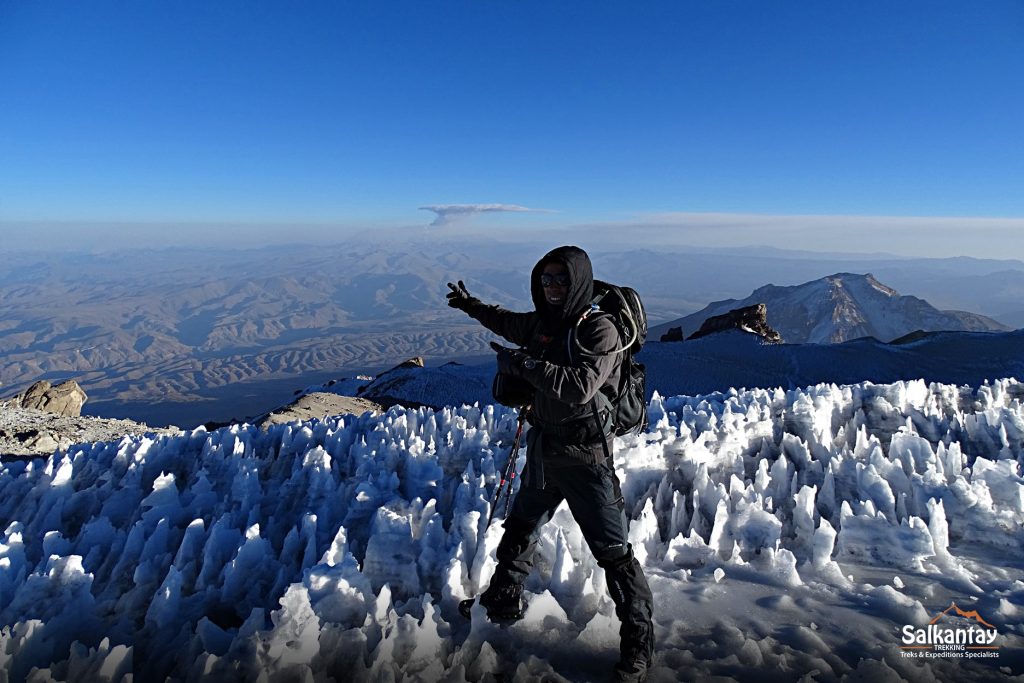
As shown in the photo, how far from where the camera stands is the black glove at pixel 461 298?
4.94m

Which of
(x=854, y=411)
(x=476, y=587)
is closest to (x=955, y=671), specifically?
(x=476, y=587)

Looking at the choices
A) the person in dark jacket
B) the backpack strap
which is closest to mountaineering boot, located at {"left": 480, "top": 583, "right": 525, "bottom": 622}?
the person in dark jacket

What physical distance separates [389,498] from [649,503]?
2.96 meters

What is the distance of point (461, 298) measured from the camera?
5.04 m

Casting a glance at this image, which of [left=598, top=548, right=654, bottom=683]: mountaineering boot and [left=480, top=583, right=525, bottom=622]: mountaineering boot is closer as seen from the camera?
[left=598, top=548, right=654, bottom=683]: mountaineering boot

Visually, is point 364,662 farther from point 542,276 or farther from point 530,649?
point 542,276

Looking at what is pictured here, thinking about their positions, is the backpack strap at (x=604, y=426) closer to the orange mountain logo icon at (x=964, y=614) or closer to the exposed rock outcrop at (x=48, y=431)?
the orange mountain logo icon at (x=964, y=614)

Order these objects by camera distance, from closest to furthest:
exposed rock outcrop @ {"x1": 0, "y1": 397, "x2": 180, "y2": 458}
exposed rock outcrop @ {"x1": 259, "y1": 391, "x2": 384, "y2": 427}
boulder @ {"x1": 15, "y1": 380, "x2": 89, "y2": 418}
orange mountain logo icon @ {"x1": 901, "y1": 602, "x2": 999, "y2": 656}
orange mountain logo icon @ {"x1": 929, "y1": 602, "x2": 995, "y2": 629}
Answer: orange mountain logo icon @ {"x1": 901, "y1": 602, "x2": 999, "y2": 656}
orange mountain logo icon @ {"x1": 929, "y1": 602, "x2": 995, "y2": 629}
exposed rock outcrop @ {"x1": 0, "y1": 397, "x2": 180, "y2": 458}
exposed rock outcrop @ {"x1": 259, "y1": 391, "x2": 384, "y2": 427}
boulder @ {"x1": 15, "y1": 380, "x2": 89, "y2": 418}

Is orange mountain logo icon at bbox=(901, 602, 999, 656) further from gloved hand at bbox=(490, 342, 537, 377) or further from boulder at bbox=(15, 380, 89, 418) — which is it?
boulder at bbox=(15, 380, 89, 418)

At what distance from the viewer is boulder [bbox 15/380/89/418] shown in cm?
1888

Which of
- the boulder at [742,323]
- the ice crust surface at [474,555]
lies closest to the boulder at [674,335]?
the boulder at [742,323]

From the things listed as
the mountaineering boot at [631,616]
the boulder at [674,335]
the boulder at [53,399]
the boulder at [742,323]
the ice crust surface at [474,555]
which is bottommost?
the boulder at [53,399]

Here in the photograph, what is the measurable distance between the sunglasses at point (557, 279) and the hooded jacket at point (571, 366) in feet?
0.13

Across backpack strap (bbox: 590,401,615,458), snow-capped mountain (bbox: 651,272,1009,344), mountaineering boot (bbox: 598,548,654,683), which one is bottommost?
snow-capped mountain (bbox: 651,272,1009,344)
